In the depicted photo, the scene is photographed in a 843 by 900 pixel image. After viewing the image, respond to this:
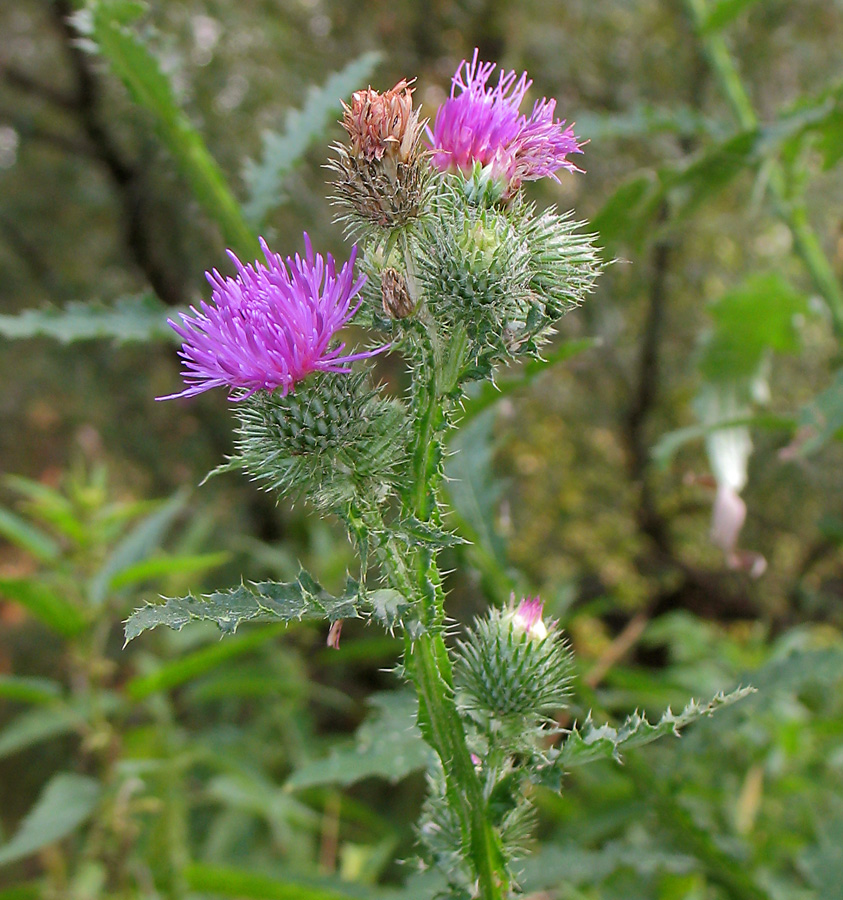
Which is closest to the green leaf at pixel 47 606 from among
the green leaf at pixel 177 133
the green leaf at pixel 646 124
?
the green leaf at pixel 177 133

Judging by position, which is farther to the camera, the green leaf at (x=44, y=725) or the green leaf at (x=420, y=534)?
the green leaf at (x=44, y=725)

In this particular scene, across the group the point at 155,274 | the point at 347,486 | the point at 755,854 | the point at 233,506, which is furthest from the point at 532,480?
the point at 347,486

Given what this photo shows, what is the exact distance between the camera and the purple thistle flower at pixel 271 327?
3.61 ft

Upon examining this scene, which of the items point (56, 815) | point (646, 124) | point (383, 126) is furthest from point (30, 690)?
point (646, 124)

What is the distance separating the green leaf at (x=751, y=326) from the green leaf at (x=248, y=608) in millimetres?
1817

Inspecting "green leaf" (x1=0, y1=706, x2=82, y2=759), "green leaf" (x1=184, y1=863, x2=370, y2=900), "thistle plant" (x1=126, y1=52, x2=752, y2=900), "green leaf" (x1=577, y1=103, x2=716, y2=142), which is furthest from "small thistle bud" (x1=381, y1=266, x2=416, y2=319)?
"green leaf" (x1=0, y1=706, x2=82, y2=759)

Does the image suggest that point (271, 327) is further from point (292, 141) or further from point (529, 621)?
point (292, 141)

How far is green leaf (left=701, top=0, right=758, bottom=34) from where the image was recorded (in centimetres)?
233

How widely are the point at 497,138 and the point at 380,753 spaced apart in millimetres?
1232

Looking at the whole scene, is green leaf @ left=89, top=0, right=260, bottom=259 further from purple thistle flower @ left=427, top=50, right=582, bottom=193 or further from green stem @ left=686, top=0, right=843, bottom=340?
green stem @ left=686, top=0, right=843, bottom=340

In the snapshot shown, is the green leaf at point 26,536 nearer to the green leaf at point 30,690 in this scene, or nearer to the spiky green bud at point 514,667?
the green leaf at point 30,690

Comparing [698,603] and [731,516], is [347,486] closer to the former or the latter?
[731,516]

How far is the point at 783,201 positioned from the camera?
2566mm

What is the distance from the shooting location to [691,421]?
545 centimetres
